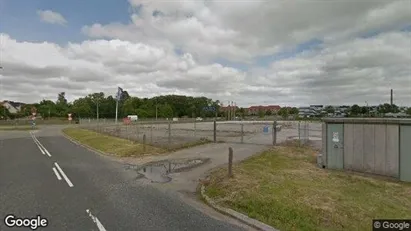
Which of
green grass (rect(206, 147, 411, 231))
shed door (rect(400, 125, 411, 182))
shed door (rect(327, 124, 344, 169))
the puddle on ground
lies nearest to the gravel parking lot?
the puddle on ground

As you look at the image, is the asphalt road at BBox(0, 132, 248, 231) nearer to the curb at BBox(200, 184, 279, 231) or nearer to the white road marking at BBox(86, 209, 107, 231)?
the white road marking at BBox(86, 209, 107, 231)

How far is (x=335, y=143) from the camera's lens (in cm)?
1212

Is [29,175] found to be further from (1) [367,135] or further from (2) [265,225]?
(1) [367,135]

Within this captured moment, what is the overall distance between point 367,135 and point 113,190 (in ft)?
29.7

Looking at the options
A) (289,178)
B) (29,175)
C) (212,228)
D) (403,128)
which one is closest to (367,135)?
(403,128)

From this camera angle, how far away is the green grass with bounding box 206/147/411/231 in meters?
6.25

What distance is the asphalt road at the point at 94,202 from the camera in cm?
605

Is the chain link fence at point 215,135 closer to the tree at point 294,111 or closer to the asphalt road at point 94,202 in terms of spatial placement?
the asphalt road at point 94,202

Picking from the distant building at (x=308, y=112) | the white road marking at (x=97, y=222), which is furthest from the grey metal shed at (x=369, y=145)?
the distant building at (x=308, y=112)

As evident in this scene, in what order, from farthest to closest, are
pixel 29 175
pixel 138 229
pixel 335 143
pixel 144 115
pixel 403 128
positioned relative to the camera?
pixel 144 115 → pixel 335 143 → pixel 29 175 → pixel 403 128 → pixel 138 229

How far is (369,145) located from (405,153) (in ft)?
4.20

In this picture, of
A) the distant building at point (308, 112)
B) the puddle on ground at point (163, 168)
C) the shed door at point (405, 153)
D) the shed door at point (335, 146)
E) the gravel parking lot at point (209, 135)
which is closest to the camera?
the shed door at point (405, 153)

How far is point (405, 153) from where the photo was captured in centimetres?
987

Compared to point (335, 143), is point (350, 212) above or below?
below
